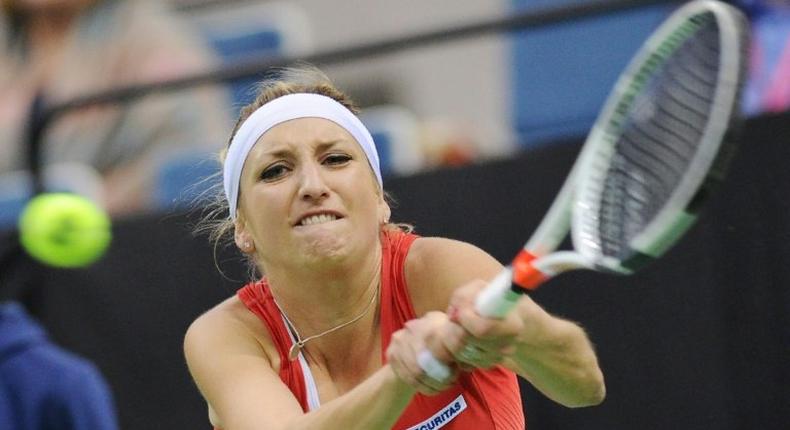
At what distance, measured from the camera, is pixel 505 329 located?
2316 millimetres

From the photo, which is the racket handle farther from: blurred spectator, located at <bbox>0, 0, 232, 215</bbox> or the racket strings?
blurred spectator, located at <bbox>0, 0, 232, 215</bbox>

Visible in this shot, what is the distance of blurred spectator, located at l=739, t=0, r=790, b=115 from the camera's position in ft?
14.1

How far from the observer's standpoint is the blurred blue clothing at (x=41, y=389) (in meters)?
3.96

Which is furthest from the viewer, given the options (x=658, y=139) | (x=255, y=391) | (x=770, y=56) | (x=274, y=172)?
(x=770, y=56)

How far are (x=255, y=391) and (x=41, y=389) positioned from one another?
142 centimetres

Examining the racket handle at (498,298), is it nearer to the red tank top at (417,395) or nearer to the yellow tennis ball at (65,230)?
the red tank top at (417,395)

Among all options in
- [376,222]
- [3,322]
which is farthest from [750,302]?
[3,322]

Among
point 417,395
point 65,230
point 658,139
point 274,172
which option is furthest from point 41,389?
point 658,139

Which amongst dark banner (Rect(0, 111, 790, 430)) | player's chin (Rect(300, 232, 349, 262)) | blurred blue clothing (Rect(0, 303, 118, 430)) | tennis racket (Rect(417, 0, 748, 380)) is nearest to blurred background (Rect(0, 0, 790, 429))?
dark banner (Rect(0, 111, 790, 430))

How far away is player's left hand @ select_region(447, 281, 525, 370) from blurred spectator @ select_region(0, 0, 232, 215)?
309 centimetres

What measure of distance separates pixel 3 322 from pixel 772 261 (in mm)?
1983

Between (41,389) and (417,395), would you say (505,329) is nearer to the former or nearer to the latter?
(417,395)

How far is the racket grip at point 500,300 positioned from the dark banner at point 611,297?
154 cm

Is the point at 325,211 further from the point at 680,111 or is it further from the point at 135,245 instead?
the point at 135,245
